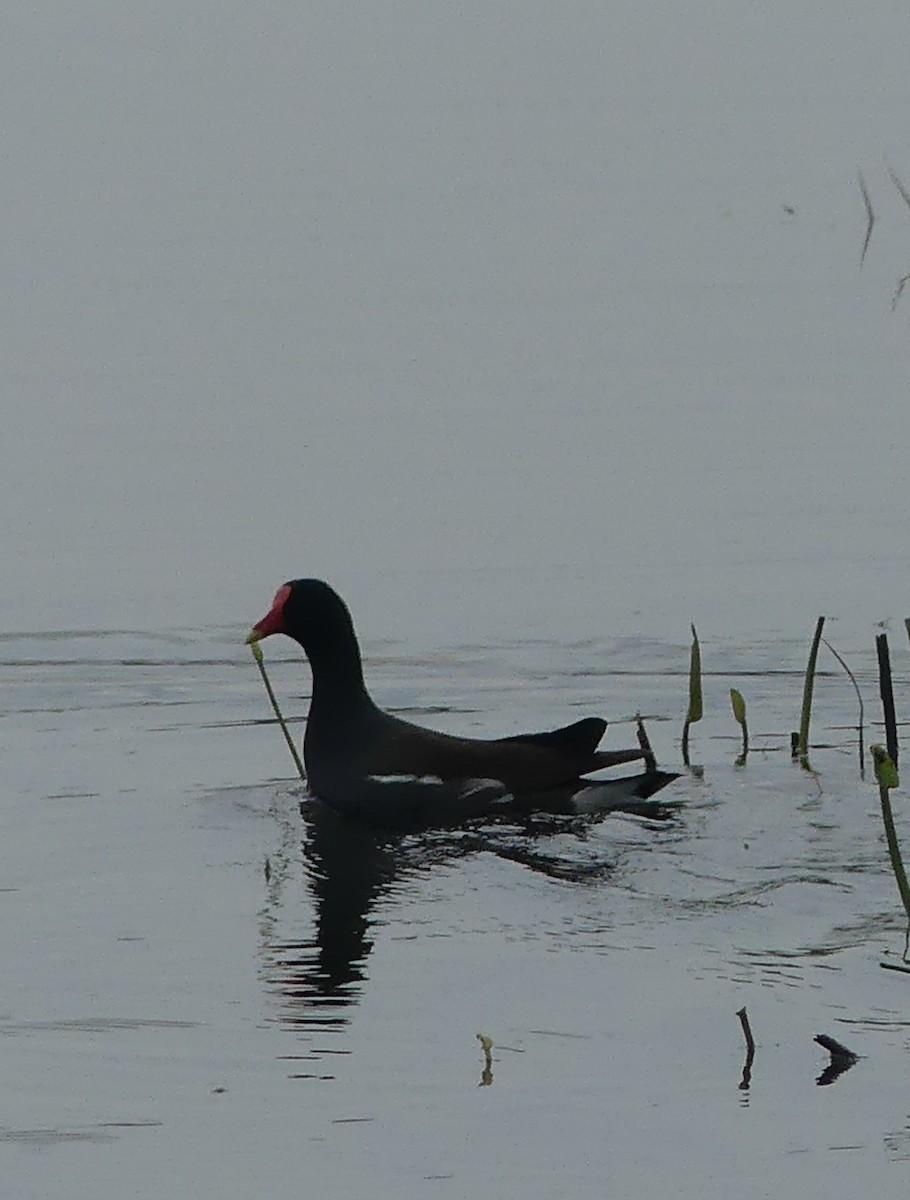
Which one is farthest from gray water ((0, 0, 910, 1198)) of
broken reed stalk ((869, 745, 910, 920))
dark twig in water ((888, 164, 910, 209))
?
broken reed stalk ((869, 745, 910, 920))

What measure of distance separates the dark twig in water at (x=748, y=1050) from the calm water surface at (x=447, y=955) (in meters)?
0.02

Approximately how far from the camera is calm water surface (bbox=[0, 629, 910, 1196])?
654cm

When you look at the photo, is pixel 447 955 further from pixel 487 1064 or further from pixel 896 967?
pixel 896 967

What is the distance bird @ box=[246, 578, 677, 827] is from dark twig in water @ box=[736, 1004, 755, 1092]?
3127 mm

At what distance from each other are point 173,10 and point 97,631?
28.5 meters

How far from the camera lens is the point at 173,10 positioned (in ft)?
131

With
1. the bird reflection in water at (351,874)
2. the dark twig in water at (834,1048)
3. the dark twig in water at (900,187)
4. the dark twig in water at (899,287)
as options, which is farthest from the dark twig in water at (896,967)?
the dark twig in water at (900,187)

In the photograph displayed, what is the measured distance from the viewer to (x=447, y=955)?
8.26 m

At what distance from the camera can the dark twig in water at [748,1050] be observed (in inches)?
269

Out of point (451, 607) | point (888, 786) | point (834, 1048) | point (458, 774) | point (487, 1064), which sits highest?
point (451, 607)

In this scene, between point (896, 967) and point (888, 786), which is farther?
point (896, 967)

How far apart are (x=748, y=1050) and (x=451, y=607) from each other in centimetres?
609

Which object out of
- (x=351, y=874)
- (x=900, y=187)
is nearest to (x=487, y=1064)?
(x=351, y=874)

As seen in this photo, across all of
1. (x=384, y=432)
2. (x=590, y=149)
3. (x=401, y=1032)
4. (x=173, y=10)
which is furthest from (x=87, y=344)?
(x=173, y=10)
